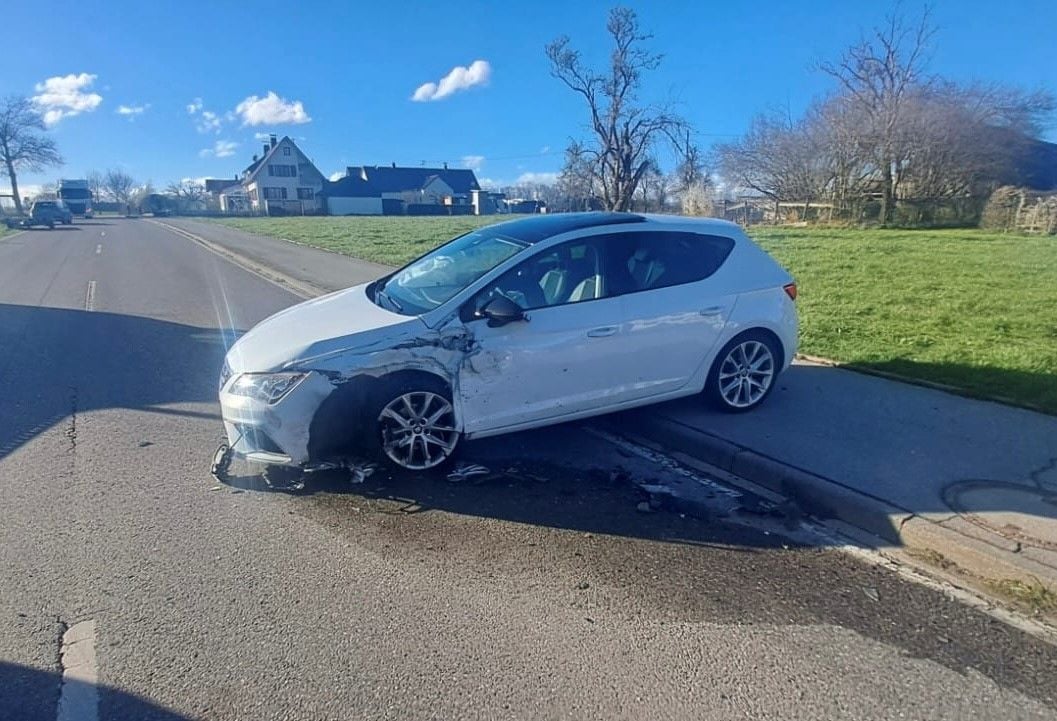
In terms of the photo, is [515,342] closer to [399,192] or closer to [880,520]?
[880,520]

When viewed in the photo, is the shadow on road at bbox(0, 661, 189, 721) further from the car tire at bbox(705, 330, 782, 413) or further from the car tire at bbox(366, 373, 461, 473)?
the car tire at bbox(705, 330, 782, 413)

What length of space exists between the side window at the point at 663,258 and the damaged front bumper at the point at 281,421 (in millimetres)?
2292

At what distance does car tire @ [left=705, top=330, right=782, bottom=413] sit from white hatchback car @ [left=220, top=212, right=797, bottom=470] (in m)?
0.01

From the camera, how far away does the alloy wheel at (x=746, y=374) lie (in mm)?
5012

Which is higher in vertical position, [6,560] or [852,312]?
[852,312]

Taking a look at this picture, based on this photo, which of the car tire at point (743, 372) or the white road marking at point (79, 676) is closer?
the white road marking at point (79, 676)

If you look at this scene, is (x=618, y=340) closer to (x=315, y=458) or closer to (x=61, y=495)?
(x=315, y=458)

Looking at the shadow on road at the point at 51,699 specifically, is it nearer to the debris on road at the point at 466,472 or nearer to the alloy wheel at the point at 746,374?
the debris on road at the point at 466,472

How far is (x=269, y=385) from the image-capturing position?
3697mm

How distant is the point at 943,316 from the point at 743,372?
5017 millimetres

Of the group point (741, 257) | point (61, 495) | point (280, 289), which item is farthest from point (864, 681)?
point (280, 289)

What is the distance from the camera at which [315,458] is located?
149 inches

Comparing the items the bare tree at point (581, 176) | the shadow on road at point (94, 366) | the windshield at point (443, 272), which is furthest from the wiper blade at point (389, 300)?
the bare tree at point (581, 176)

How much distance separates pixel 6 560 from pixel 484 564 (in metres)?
2.48
